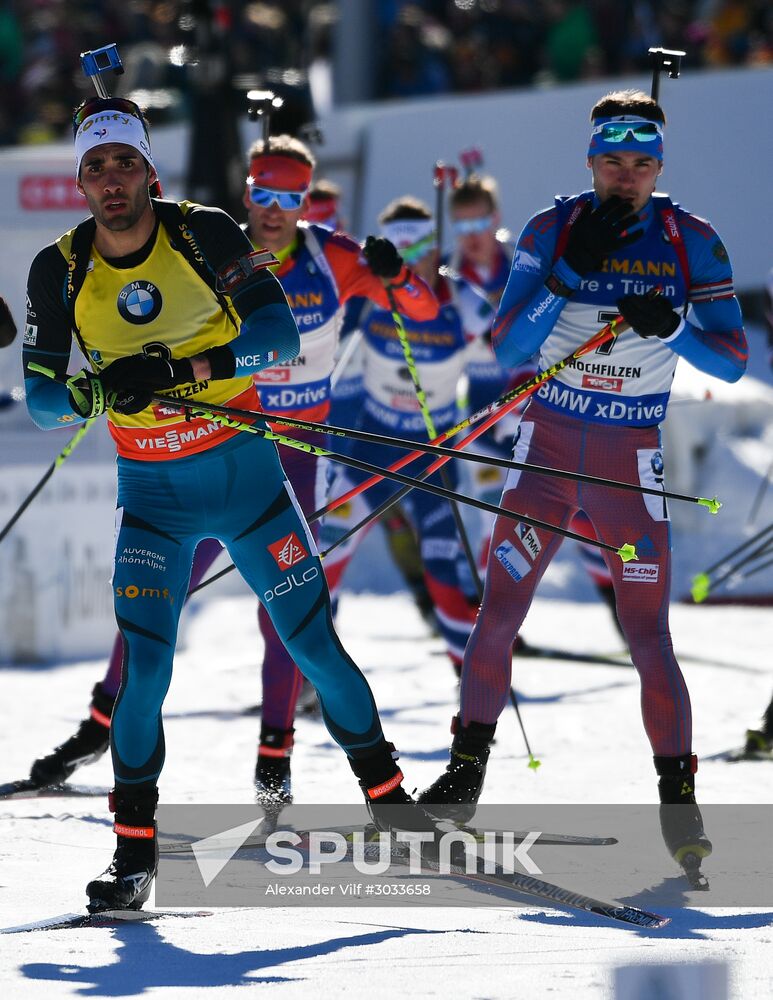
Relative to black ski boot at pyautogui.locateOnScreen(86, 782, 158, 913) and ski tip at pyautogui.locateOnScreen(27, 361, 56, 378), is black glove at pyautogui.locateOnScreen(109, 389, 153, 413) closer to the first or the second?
ski tip at pyautogui.locateOnScreen(27, 361, 56, 378)

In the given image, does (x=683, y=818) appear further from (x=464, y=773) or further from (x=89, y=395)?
(x=89, y=395)

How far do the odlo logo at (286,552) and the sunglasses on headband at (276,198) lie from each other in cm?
177

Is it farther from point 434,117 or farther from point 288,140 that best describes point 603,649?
point 434,117

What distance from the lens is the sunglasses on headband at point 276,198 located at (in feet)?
19.4

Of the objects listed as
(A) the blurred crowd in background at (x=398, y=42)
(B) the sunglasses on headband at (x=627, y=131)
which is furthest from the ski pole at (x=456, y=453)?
(A) the blurred crowd in background at (x=398, y=42)

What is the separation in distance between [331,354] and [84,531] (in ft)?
10.6

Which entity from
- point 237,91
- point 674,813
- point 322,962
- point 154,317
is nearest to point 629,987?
point 322,962

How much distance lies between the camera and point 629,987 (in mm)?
3520

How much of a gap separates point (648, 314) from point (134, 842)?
2.03 meters

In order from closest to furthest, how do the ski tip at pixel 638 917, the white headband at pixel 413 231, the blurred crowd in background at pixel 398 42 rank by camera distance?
the ski tip at pixel 638 917 → the white headband at pixel 413 231 → the blurred crowd in background at pixel 398 42

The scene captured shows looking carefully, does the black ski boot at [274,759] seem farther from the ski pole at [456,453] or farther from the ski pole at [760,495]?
the ski pole at [760,495]

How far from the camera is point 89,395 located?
14.0ft

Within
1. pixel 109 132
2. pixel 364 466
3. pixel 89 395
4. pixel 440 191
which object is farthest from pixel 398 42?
pixel 89 395

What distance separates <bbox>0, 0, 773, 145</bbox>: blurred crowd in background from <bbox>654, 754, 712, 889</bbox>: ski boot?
312 inches
